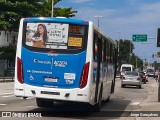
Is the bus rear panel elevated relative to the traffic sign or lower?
lower

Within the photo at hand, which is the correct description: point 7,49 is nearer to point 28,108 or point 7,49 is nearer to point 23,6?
point 23,6

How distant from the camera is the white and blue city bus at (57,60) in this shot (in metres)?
15.2

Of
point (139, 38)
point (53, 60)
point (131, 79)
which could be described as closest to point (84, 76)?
point (53, 60)

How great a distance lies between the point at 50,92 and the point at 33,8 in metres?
42.8

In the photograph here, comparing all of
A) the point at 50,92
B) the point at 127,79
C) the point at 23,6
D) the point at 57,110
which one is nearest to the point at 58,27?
the point at 50,92

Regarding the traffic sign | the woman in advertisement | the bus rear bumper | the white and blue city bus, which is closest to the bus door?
the white and blue city bus

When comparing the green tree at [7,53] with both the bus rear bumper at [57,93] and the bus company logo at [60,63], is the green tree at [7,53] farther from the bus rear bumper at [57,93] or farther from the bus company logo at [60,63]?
the bus company logo at [60,63]

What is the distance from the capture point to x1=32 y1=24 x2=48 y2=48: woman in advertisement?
15.7 meters

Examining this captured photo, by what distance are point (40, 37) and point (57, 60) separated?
1.02 m

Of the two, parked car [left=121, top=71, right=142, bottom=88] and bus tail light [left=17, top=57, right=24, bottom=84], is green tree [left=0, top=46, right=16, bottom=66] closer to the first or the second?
parked car [left=121, top=71, right=142, bottom=88]

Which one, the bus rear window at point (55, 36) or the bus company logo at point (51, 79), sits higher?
the bus rear window at point (55, 36)

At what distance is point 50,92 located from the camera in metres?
15.4

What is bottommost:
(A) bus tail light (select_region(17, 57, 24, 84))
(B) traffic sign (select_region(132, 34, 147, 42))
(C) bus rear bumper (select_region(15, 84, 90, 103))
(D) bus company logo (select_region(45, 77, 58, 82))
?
(C) bus rear bumper (select_region(15, 84, 90, 103))

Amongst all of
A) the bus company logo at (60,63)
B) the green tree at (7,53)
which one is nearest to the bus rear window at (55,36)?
the bus company logo at (60,63)
